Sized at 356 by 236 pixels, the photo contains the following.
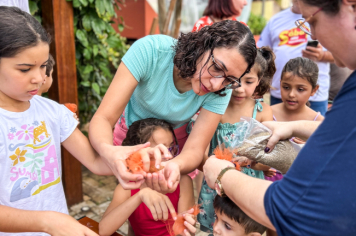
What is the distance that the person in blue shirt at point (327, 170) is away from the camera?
99 centimetres

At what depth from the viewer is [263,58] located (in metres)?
2.58

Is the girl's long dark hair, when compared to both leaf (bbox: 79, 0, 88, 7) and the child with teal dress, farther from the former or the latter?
leaf (bbox: 79, 0, 88, 7)

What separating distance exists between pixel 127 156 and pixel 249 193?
2.11 feet

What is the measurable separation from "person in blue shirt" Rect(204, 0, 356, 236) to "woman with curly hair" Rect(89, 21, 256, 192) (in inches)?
26.5

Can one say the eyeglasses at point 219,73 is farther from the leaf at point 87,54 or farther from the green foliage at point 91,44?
the leaf at point 87,54

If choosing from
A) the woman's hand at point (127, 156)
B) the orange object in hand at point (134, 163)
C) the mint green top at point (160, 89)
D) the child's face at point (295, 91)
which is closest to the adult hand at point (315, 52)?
the child's face at point (295, 91)

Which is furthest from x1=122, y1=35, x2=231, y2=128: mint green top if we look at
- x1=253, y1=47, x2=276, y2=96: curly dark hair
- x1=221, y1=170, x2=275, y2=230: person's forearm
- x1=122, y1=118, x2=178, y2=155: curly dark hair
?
x1=221, y1=170, x2=275, y2=230: person's forearm

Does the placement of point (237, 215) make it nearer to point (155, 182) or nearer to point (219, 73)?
point (155, 182)

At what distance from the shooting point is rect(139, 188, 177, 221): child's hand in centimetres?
184

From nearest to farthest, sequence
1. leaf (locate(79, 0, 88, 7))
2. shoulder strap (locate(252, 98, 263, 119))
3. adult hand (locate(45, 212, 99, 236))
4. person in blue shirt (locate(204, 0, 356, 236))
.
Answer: person in blue shirt (locate(204, 0, 356, 236)) → adult hand (locate(45, 212, 99, 236)) → shoulder strap (locate(252, 98, 263, 119)) → leaf (locate(79, 0, 88, 7))

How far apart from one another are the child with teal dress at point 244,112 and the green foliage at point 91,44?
196 centimetres

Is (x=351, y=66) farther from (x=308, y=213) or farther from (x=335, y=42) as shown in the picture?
(x=308, y=213)

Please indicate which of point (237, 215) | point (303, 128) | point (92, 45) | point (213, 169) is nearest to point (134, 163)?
point (213, 169)

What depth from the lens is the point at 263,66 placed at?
2570mm
